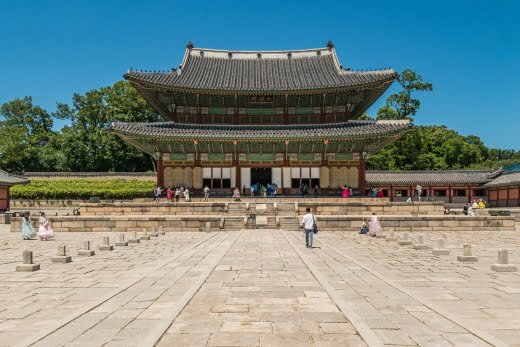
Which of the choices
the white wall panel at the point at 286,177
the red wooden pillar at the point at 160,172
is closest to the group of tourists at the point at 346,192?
the white wall panel at the point at 286,177

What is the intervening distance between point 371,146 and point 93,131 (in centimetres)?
4288

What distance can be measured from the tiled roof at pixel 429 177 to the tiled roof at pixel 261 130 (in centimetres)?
1475

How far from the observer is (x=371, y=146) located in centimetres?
3531

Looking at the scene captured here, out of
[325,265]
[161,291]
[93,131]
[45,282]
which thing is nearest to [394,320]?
[161,291]

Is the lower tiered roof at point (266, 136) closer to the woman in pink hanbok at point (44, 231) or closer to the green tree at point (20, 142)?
the woman in pink hanbok at point (44, 231)

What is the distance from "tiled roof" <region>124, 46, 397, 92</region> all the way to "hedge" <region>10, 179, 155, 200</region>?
1654 centimetres

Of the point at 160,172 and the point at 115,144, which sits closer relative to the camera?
the point at 160,172

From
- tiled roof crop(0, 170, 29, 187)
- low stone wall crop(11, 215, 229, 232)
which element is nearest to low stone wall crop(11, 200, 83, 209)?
tiled roof crop(0, 170, 29, 187)

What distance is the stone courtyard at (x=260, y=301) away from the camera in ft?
19.1

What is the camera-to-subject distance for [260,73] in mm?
39906

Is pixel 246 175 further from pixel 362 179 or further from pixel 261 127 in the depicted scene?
pixel 362 179

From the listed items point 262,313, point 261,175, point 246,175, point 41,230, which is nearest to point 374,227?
point 262,313

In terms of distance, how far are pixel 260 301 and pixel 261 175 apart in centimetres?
2899

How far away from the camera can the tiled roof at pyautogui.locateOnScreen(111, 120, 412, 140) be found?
32.8 m
